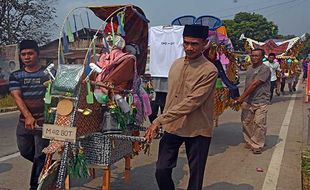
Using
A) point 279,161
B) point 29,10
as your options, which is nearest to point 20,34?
point 29,10

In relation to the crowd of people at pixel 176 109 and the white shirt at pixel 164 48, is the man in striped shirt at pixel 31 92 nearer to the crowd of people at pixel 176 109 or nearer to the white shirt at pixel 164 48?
the crowd of people at pixel 176 109

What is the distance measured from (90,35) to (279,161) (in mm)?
3609

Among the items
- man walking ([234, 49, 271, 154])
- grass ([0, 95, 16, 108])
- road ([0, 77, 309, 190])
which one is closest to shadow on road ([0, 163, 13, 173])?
road ([0, 77, 309, 190])

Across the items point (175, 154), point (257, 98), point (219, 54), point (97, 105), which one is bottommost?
point (175, 154)

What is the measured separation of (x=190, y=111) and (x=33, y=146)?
190 cm

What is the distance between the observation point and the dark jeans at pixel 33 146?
461 cm

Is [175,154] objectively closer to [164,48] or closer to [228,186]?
[228,186]

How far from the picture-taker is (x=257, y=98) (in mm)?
7543

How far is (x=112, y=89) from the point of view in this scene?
4.39 metres

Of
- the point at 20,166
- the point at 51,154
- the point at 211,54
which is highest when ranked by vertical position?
the point at 211,54

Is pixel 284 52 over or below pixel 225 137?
over

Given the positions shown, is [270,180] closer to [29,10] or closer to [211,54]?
[211,54]

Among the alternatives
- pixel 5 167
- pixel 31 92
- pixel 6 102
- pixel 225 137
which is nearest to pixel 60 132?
pixel 31 92

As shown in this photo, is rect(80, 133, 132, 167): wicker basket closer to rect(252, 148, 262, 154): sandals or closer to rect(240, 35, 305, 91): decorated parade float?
rect(252, 148, 262, 154): sandals
